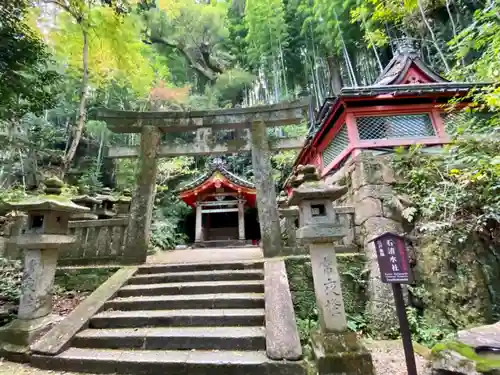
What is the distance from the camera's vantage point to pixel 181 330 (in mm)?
3424

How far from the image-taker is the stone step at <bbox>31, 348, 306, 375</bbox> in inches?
109

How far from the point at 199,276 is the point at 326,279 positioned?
2393mm

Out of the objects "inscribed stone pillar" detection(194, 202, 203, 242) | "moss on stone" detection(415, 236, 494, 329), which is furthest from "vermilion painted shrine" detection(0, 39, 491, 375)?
"inscribed stone pillar" detection(194, 202, 203, 242)

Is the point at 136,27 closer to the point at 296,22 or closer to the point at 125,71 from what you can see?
the point at 125,71

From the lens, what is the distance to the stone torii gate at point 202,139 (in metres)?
5.51

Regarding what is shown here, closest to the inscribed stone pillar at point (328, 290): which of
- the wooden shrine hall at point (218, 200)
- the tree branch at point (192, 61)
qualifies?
the wooden shrine hall at point (218, 200)

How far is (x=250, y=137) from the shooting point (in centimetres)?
587

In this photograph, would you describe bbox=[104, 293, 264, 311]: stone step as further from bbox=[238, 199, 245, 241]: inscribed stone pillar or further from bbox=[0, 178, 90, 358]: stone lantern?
bbox=[238, 199, 245, 241]: inscribed stone pillar

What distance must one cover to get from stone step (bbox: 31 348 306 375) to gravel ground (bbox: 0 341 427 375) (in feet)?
0.33

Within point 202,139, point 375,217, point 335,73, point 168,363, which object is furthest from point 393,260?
point 335,73

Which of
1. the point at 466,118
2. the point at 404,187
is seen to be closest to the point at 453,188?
the point at 404,187

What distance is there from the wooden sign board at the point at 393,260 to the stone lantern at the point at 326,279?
57 cm

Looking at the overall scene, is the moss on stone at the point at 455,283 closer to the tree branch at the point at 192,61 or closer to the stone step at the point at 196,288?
the stone step at the point at 196,288

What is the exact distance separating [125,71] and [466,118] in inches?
463
